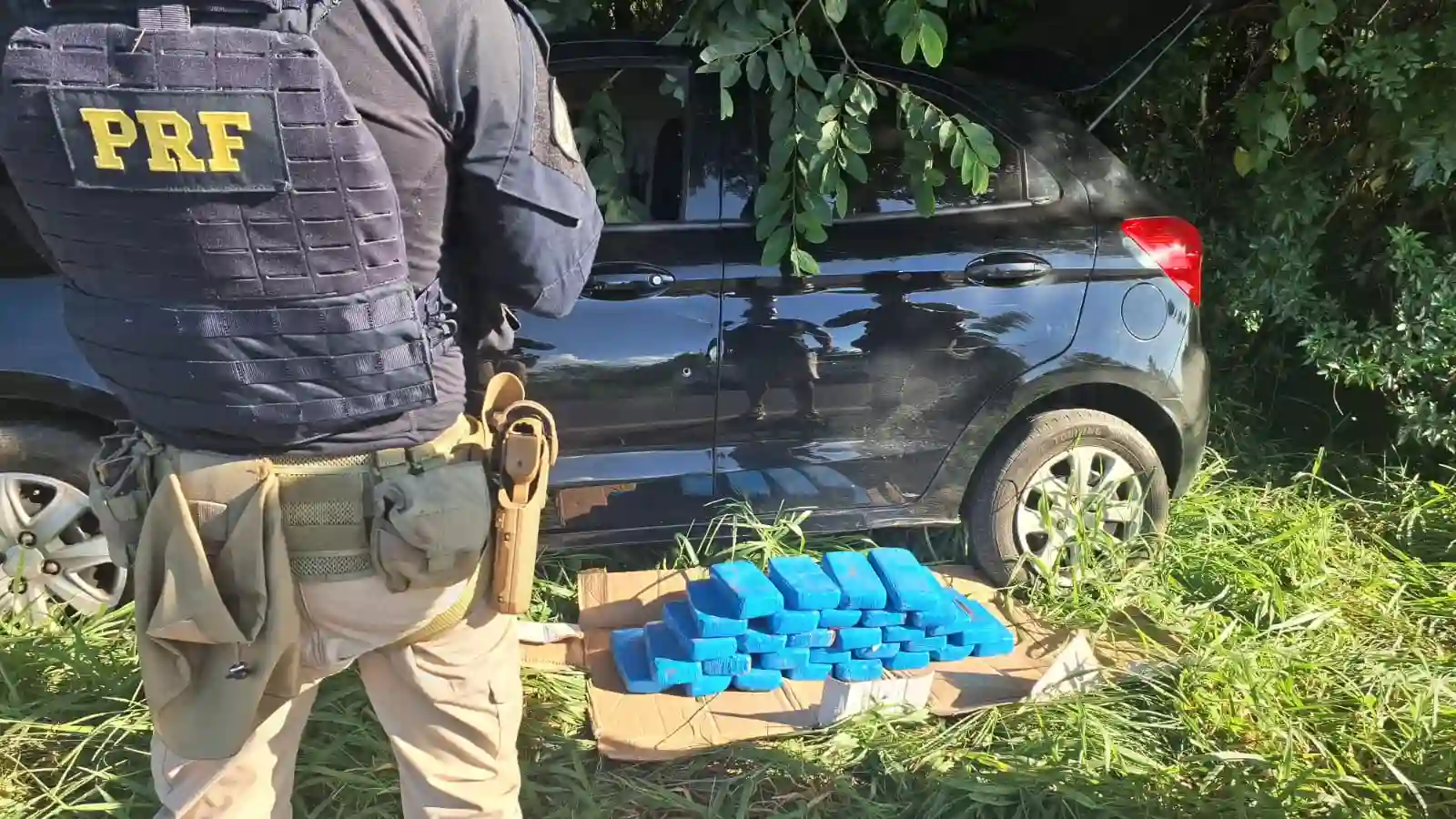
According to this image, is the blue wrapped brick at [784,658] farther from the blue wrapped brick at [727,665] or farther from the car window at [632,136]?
the car window at [632,136]

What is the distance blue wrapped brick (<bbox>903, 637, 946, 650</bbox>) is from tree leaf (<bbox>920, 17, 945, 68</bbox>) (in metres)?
1.45

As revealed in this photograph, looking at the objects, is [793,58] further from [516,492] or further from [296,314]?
[296,314]

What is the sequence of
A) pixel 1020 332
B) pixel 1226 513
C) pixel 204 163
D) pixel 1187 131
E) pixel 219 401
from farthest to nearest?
pixel 1187 131 < pixel 1226 513 < pixel 1020 332 < pixel 219 401 < pixel 204 163

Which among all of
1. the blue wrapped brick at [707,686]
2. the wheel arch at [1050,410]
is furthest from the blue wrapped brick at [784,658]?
the wheel arch at [1050,410]

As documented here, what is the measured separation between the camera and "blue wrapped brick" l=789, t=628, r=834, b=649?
266 centimetres

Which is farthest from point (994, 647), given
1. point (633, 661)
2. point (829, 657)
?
point (633, 661)

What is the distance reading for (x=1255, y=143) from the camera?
3588 mm

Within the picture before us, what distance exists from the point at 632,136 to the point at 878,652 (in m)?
1.52

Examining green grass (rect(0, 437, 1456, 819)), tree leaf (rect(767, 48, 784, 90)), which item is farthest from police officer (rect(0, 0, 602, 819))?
tree leaf (rect(767, 48, 784, 90))

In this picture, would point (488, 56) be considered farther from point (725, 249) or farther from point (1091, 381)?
point (1091, 381)

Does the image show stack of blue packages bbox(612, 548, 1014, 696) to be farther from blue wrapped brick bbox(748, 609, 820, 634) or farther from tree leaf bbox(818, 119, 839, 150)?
tree leaf bbox(818, 119, 839, 150)

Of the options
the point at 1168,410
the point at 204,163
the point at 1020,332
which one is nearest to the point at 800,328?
the point at 1020,332

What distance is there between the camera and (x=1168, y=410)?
123 inches

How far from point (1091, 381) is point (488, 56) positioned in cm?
225
